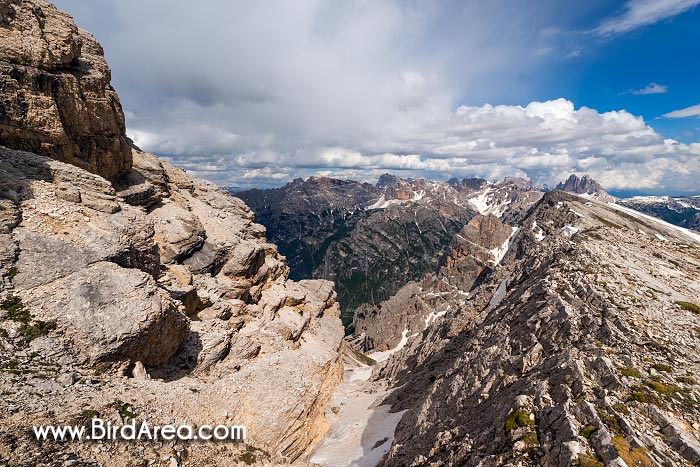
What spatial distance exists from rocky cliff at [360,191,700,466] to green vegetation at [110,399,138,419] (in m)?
18.2

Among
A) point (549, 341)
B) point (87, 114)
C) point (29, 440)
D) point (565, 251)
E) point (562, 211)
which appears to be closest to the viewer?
point (29, 440)

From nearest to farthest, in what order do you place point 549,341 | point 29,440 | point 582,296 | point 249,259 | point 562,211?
1. point 29,440
2. point 549,341
3. point 582,296
4. point 249,259
5. point 562,211

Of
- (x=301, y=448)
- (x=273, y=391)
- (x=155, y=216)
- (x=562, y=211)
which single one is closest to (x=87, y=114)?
(x=155, y=216)

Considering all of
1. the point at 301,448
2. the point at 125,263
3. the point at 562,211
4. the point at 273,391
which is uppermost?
the point at 125,263

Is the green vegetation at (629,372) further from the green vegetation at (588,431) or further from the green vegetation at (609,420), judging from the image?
the green vegetation at (588,431)

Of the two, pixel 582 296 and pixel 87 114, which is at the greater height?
pixel 87 114

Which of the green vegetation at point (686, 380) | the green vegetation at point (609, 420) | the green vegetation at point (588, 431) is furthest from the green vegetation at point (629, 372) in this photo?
the green vegetation at point (588, 431)

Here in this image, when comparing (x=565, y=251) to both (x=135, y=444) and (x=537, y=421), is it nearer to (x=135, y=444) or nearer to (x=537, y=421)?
(x=537, y=421)

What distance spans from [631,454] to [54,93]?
51.1 m

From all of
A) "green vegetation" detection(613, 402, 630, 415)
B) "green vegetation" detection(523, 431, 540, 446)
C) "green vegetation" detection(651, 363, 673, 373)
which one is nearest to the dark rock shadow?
"green vegetation" detection(523, 431, 540, 446)

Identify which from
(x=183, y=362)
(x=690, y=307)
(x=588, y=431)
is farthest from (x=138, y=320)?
(x=690, y=307)

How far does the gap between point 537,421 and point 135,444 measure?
2142 centimetres

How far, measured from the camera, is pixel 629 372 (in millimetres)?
15984

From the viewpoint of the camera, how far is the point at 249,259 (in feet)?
174
